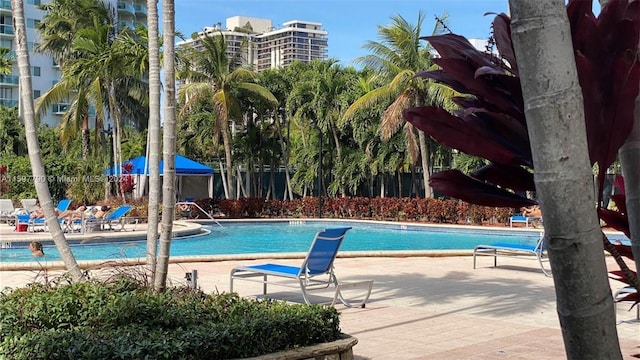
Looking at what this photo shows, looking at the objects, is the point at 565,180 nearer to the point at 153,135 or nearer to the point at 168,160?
the point at 168,160

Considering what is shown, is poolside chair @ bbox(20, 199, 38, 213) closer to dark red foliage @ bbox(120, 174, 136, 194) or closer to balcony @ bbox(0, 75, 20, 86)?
dark red foliage @ bbox(120, 174, 136, 194)

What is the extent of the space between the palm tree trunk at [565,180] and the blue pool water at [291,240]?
48.0 feet

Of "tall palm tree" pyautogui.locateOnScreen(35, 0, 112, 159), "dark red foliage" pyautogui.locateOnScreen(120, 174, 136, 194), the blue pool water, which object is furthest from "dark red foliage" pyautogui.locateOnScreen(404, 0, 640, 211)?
"tall palm tree" pyautogui.locateOnScreen(35, 0, 112, 159)

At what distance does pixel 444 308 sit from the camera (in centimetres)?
795

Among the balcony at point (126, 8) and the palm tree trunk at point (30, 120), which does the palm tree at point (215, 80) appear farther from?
the balcony at point (126, 8)

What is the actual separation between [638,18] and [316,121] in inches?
1291

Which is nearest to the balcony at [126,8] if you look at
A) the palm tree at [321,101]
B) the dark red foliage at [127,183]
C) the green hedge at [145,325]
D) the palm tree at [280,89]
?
the palm tree at [280,89]

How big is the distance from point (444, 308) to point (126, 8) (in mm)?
75517

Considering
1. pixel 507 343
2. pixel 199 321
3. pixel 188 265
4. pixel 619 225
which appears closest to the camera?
pixel 619 225

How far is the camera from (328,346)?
4754 mm

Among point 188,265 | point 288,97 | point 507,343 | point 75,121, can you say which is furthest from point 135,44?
point 507,343

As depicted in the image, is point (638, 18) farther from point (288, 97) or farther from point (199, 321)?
point (288, 97)

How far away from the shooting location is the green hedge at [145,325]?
4.07 metres

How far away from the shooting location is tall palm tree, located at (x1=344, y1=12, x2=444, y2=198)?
2577cm
